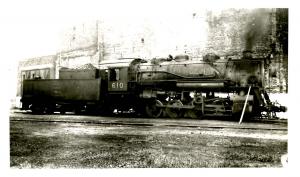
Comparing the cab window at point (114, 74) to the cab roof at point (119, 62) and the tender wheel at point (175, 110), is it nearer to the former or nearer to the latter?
the cab roof at point (119, 62)

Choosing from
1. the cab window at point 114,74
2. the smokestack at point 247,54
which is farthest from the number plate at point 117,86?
the smokestack at point 247,54

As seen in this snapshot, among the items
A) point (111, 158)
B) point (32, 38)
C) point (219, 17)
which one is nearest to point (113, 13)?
point (32, 38)

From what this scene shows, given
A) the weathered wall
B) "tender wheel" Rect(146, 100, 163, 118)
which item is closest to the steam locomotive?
"tender wheel" Rect(146, 100, 163, 118)

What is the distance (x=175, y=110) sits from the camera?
5746 millimetres

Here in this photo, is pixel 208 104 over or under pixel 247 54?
under

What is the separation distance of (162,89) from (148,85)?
0.82 feet

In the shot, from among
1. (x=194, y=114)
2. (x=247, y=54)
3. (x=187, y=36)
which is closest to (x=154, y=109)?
(x=194, y=114)

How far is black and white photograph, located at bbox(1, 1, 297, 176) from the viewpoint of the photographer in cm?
404

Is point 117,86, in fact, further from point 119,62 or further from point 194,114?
point 194,114

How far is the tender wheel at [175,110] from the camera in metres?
5.67

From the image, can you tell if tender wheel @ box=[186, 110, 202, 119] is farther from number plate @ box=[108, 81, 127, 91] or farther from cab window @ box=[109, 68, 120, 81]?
cab window @ box=[109, 68, 120, 81]

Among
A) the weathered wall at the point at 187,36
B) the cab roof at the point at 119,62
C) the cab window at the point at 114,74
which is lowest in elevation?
the cab window at the point at 114,74

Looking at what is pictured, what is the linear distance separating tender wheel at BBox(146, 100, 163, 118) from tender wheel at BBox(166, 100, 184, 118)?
133mm
